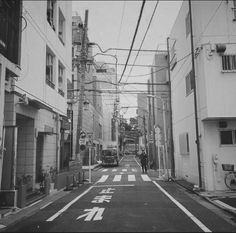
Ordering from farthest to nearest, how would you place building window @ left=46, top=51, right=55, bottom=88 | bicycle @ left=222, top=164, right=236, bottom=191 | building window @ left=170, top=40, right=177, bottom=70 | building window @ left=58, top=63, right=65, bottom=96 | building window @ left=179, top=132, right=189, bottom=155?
building window @ left=170, top=40, right=177, bottom=70, building window @ left=58, top=63, right=65, bottom=96, building window @ left=179, top=132, right=189, bottom=155, building window @ left=46, top=51, right=55, bottom=88, bicycle @ left=222, top=164, right=236, bottom=191

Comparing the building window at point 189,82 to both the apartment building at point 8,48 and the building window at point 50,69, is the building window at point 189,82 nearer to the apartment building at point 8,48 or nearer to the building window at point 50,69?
the building window at point 50,69

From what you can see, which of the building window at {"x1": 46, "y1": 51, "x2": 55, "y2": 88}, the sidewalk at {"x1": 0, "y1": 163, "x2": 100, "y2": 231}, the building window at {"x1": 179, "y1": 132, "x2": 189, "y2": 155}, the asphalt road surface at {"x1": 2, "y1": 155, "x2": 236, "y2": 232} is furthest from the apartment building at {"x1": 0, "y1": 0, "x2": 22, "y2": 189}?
the building window at {"x1": 179, "y1": 132, "x2": 189, "y2": 155}

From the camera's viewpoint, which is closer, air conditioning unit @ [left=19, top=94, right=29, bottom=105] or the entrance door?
air conditioning unit @ [left=19, top=94, right=29, bottom=105]

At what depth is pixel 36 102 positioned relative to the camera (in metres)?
13.5

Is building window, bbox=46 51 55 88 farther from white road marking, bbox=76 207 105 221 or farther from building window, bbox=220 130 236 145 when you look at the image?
building window, bbox=220 130 236 145

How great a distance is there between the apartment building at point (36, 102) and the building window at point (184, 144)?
25.5 feet

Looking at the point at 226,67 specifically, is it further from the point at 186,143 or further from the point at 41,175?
the point at 41,175

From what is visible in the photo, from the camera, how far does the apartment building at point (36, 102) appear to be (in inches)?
477

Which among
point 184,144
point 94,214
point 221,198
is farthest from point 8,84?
point 184,144

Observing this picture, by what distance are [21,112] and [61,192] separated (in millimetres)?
5333

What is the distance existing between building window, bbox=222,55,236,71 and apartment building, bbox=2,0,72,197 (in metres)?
8.60

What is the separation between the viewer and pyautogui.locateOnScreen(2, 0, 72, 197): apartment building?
12109 mm

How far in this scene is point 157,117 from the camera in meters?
41.0

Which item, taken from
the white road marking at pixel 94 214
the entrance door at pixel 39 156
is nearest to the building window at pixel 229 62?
the white road marking at pixel 94 214
